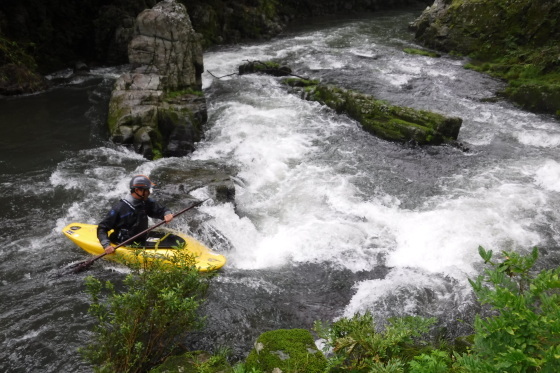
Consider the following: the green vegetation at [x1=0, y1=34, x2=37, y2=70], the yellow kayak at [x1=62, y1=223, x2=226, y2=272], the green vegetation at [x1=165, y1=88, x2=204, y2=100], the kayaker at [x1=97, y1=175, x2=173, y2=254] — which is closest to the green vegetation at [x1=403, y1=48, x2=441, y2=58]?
the green vegetation at [x1=165, y1=88, x2=204, y2=100]

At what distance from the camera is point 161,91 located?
456 inches

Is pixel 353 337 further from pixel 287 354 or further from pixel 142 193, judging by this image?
pixel 142 193

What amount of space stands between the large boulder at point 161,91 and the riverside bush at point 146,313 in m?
6.39

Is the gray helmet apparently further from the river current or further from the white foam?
the white foam

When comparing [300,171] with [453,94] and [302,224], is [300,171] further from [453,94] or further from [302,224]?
[453,94]

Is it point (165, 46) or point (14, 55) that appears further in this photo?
point (14, 55)

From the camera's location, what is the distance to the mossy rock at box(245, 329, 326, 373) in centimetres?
352

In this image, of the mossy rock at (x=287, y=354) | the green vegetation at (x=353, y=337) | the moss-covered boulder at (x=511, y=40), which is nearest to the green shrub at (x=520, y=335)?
the green vegetation at (x=353, y=337)

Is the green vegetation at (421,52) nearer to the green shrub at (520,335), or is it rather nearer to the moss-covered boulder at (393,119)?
the moss-covered boulder at (393,119)

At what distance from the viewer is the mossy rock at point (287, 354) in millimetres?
3518

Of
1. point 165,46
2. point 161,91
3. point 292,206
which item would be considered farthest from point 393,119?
point 165,46

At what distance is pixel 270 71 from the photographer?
52.5 ft

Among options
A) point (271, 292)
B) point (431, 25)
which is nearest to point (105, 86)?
point (271, 292)

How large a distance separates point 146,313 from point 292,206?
4659 mm
